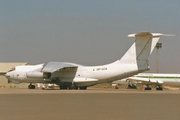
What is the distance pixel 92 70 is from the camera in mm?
34594

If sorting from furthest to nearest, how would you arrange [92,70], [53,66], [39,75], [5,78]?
1. [5,78]
2. [39,75]
3. [53,66]
4. [92,70]

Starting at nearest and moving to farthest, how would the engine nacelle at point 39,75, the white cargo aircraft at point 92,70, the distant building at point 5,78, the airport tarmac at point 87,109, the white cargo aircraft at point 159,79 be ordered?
1. the airport tarmac at point 87,109
2. the white cargo aircraft at point 92,70
3. the engine nacelle at point 39,75
4. the white cargo aircraft at point 159,79
5. the distant building at point 5,78

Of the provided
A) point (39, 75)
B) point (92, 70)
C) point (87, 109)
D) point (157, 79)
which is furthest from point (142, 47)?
point (87, 109)

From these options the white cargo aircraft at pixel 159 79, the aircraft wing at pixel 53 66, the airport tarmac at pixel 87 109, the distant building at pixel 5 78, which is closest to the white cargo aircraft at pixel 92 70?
the aircraft wing at pixel 53 66

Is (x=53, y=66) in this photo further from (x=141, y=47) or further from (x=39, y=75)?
(x=141, y=47)

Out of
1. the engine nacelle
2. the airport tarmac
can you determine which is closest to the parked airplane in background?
the engine nacelle

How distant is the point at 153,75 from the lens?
49.9 meters

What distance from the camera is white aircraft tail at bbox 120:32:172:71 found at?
103 feet

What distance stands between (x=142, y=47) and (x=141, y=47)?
0.12m

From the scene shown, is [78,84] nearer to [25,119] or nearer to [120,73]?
[120,73]

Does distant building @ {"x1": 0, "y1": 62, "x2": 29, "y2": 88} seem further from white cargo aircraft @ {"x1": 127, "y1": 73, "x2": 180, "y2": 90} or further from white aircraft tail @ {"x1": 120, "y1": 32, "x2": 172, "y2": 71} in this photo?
white aircraft tail @ {"x1": 120, "y1": 32, "x2": 172, "y2": 71}

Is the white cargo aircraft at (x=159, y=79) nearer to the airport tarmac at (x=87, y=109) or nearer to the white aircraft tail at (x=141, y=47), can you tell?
the white aircraft tail at (x=141, y=47)

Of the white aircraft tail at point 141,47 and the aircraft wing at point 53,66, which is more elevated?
the white aircraft tail at point 141,47

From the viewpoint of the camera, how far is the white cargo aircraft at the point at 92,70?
31859mm
